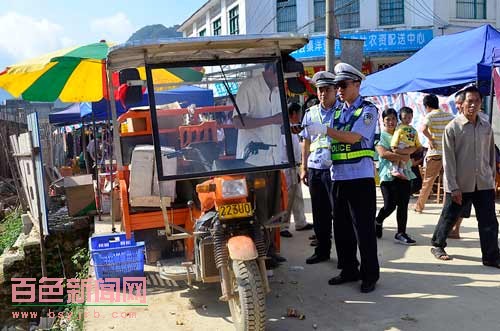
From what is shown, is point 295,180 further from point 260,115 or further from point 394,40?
point 394,40

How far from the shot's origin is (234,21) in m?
24.1

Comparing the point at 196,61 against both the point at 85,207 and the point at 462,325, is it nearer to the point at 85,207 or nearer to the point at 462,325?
the point at 462,325

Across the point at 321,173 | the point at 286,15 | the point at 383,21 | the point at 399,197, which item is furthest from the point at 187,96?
the point at 286,15

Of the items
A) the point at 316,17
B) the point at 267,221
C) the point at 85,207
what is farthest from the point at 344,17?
the point at 267,221

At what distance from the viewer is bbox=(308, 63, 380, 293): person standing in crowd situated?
418 cm

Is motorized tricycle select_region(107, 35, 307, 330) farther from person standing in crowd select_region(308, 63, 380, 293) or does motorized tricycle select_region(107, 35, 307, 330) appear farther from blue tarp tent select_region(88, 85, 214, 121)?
person standing in crowd select_region(308, 63, 380, 293)

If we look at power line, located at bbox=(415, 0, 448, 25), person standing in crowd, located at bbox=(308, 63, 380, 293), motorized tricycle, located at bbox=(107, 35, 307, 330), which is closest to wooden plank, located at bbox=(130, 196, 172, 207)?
motorized tricycle, located at bbox=(107, 35, 307, 330)

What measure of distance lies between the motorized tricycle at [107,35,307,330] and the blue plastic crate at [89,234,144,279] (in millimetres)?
643

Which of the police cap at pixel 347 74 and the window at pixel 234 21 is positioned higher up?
the window at pixel 234 21

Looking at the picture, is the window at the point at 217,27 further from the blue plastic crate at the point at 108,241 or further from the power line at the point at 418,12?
the blue plastic crate at the point at 108,241

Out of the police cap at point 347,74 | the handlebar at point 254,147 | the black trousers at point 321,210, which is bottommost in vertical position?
the black trousers at point 321,210

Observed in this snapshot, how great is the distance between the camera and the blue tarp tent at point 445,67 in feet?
27.1

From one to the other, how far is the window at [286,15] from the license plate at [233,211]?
17.8 metres

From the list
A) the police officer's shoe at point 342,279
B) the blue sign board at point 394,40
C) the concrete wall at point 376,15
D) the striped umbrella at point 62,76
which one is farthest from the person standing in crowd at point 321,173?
the concrete wall at point 376,15
